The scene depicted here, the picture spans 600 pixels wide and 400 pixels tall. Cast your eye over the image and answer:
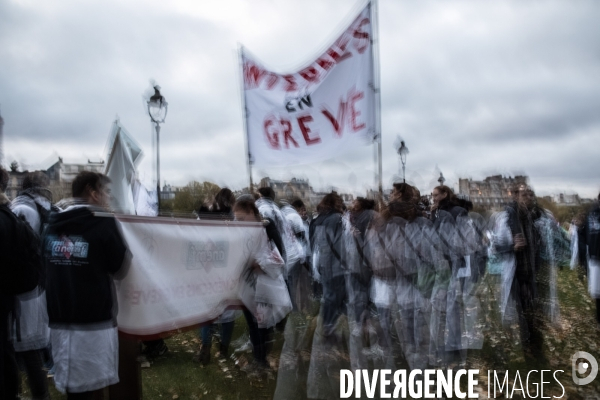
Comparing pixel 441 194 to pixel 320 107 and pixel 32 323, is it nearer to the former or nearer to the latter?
pixel 320 107

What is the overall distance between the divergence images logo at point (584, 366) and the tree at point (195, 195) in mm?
4646

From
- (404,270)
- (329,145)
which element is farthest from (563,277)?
(329,145)

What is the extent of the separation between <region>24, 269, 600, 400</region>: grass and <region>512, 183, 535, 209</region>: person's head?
1740 millimetres

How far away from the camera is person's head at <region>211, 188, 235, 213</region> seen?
595 centimetres

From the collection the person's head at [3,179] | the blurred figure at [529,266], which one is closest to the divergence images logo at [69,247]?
the person's head at [3,179]

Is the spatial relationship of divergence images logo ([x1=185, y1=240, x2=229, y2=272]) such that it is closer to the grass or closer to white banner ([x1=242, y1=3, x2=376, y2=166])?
white banner ([x1=242, y1=3, x2=376, y2=166])

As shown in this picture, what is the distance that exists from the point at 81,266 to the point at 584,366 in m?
5.45

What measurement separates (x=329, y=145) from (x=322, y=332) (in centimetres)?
203

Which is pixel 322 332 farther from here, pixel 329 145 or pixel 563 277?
pixel 563 277

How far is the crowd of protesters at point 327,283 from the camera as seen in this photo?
3.19m

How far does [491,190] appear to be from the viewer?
6.09 meters

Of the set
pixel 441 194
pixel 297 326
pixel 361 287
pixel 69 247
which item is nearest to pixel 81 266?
pixel 69 247

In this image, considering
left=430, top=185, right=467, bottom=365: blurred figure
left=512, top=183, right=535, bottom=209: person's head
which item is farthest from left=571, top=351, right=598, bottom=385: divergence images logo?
left=512, top=183, right=535, bottom=209: person's head

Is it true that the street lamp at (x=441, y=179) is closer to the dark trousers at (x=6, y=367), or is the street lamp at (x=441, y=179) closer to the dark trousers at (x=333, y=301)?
the dark trousers at (x=333, y=301)
